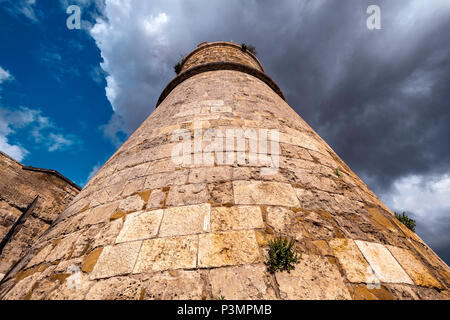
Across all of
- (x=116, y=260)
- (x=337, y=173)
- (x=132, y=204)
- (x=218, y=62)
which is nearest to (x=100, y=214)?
(x=132, y=204)

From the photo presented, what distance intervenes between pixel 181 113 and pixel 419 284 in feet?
11.2

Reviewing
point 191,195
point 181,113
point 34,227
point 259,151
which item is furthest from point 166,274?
point 34,227

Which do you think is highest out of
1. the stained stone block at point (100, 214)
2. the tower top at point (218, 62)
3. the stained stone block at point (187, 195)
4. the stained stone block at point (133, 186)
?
the tower top at point (218, 62)

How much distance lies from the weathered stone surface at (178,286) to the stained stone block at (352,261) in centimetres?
105

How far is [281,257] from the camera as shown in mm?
1414

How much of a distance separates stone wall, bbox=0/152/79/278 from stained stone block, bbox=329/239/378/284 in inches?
244

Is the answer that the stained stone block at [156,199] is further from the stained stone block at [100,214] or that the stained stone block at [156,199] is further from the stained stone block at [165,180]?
the stained stone block at [100,214]

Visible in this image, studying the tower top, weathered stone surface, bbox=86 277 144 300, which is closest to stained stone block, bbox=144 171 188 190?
weathered stone surface, bbox=86 277 144 300

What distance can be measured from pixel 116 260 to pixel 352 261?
185 centimetres

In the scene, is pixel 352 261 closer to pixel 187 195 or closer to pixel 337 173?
pixel 337 173

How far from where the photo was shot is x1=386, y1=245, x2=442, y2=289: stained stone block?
1.53m

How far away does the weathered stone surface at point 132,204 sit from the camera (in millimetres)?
1946

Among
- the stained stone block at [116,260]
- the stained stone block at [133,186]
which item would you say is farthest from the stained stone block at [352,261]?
the stained stone block at [133,186]

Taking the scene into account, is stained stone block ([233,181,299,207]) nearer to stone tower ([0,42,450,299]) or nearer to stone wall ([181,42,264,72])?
stone tower ([0,42,450,299])
